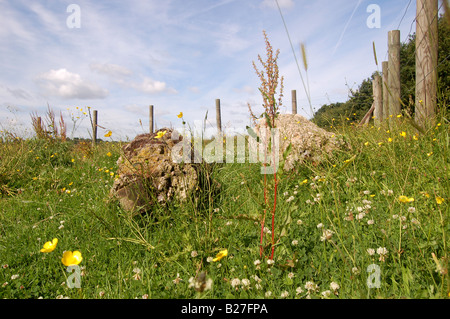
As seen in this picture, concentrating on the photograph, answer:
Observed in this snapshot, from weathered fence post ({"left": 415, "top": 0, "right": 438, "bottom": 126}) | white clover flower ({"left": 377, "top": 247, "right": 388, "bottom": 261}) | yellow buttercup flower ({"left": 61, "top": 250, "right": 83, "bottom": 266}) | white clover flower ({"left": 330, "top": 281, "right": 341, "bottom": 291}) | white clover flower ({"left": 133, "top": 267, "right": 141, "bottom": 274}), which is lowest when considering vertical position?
white clover flower ({"left": 330, "top": 281, "right": 341, "bottom": 291})

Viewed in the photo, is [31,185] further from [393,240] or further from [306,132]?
[393,240]

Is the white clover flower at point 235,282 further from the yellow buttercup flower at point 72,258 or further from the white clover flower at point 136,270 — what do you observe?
the yellow buttercup flower at point 72,258

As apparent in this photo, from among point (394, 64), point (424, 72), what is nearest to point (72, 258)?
point (424, 72)

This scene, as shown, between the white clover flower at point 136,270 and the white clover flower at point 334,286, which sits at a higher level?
the white clover flower at point 136,270

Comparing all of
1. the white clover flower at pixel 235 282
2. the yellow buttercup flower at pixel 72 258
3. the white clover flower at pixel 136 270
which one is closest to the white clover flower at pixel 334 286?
the white clover flower at pixel 235 282

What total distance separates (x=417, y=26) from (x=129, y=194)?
5145mm

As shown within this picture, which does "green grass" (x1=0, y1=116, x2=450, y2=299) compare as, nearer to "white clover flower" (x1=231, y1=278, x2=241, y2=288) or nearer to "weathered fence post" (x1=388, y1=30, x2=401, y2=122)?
"white clover flower" (x1=231, y1=278, x2=241, y2=288)

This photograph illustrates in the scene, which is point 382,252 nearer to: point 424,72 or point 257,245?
point 257,245

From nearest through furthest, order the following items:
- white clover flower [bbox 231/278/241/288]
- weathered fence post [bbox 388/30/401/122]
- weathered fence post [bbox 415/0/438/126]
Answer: white clover flower [bbox 231/278/241/288] < weathered fence post [bbox 415/0/438/126] < weathered fence post [bbox 388/30/401/122]

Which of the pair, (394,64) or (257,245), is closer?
(257,245)

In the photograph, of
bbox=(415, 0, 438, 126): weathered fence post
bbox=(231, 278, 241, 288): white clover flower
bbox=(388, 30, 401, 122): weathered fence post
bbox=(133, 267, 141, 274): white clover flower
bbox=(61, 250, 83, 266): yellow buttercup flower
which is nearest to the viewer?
bbox=(61, 250, 83, 266): yellow buttercup flower

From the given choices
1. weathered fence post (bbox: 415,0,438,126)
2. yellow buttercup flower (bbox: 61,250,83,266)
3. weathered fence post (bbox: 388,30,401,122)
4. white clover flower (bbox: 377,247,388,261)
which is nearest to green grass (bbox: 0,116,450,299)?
white clover flower (bbox: 377,247,388,261)
